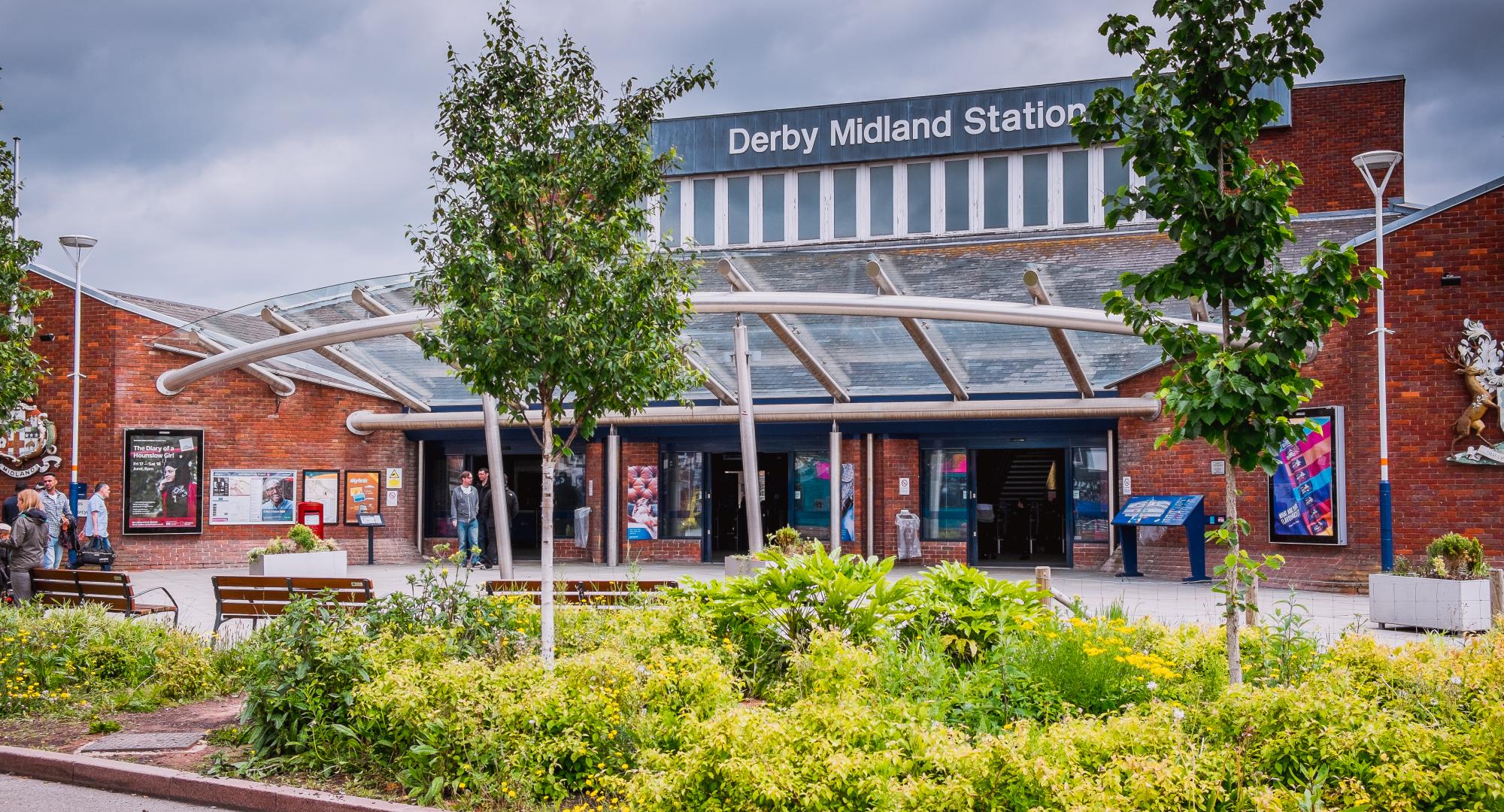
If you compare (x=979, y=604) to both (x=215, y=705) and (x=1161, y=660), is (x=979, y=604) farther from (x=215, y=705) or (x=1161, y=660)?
(x=215, y=705)

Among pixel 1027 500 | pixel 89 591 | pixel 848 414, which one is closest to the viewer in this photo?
pixel 89 591

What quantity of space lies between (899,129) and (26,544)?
860 inches

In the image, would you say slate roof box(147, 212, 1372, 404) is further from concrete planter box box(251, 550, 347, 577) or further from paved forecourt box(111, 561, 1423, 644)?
concrete planter box box(251, 550, 347, 577)

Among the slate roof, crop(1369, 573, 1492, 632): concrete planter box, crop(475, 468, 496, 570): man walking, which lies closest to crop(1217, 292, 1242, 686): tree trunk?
crop(1369, 573, 1492, 632): concrete planter box

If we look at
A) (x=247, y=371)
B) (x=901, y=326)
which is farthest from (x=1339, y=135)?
(x=247, y=371)

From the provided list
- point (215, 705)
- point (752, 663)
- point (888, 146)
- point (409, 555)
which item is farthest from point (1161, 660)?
point (888, 146)

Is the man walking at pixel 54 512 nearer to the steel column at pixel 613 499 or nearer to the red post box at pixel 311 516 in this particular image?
the red post box at pixel 311 516

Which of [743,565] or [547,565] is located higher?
[547,565]

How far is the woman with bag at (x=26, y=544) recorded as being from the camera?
465 inches

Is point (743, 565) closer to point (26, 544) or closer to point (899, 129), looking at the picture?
point (26, 544)

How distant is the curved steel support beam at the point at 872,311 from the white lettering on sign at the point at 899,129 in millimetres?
13182

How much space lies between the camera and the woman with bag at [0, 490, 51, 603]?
11.8m

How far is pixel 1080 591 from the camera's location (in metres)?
16.6

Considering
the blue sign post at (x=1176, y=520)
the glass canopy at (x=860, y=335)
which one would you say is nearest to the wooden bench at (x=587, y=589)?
the glass canopy at (x=860, y=335)
